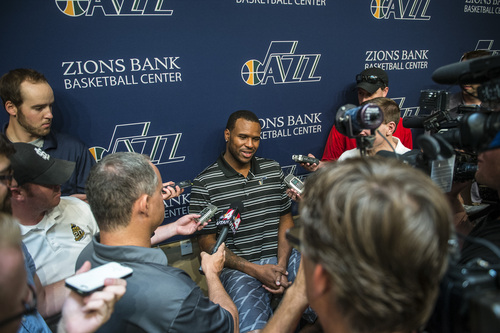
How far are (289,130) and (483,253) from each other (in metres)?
1.96

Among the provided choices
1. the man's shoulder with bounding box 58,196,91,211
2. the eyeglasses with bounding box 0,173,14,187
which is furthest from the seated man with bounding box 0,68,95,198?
the eyeglasses with bounding box 0,173,14,187

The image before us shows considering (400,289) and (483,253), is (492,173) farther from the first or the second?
(400,289)

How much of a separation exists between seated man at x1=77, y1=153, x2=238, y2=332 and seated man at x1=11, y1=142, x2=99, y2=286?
0.37 metres

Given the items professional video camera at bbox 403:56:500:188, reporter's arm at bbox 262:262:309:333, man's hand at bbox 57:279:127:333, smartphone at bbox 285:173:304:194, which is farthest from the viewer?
smartphone at bbox 285:173:304:194

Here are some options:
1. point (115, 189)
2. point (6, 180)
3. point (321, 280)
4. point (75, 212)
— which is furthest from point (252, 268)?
point (321, 280)

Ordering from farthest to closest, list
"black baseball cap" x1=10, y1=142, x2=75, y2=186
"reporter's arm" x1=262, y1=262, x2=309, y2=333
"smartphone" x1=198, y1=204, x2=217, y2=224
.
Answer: "smartphone" x1=198, y1=204, x2=217, y2=224 < "black baseball cap" x1=10, y1=142, x2=75, y2=186 < "reporter's arm" x1=262, y1=262, x2=309, y2=333

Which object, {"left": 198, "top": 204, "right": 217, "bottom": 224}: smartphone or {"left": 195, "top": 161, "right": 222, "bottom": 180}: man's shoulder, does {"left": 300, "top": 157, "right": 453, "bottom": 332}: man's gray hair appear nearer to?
{"left": 198, "top": 204, "right": 217, "bottom": 224}: smartphone

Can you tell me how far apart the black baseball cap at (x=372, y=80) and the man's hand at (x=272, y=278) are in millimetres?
1602

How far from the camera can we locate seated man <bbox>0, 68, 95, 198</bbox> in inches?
72.5

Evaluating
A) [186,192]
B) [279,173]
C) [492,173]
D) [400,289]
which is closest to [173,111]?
[186,192]

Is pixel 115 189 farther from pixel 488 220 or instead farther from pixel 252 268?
pixel 488 220

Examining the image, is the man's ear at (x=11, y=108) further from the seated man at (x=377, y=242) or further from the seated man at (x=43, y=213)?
the seated man at (x=377, y=242)

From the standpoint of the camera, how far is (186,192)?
251 centimetres

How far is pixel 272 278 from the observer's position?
6.70 feet
